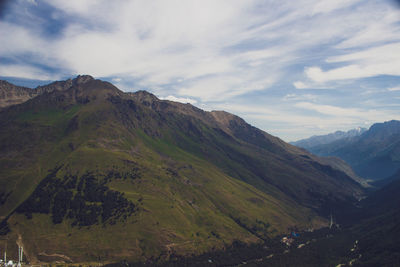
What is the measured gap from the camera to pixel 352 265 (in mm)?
197875

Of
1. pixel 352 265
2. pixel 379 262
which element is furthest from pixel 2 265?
pixel 379 262

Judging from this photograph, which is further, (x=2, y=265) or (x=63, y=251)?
(x=63, y=251)

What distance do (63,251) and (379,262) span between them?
219m

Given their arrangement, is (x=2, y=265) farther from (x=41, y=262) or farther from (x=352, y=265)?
(x=352, y=265)

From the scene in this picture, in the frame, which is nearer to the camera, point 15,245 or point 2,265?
point 2,265

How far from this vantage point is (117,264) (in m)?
197

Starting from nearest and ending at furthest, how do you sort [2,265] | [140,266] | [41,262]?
[2,265] → [41,262] → [140,266]

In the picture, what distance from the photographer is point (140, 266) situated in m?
198

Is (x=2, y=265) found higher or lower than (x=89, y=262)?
higher

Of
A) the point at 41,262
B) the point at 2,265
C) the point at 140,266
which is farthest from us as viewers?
the point at 140,266

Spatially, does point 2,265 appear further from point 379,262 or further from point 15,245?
point 379,262

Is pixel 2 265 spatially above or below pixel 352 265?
above

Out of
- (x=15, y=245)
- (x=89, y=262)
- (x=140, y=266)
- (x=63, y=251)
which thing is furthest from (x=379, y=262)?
(x=15, y=245)

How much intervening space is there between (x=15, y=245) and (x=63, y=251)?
31.8 metres
